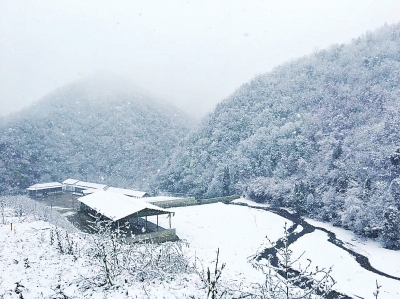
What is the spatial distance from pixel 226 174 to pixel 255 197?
7603 millimetres

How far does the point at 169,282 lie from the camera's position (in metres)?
9.58

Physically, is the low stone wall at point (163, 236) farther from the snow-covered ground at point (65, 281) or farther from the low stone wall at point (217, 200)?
the low stone wall at point (217, 200)

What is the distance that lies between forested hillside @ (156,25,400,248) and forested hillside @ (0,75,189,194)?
1845 cm

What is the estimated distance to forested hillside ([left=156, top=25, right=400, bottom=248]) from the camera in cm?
2886

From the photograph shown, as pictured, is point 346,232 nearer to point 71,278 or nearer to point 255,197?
point 255,197

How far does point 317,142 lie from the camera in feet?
142

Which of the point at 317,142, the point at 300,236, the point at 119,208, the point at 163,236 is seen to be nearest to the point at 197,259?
the point at 163,236

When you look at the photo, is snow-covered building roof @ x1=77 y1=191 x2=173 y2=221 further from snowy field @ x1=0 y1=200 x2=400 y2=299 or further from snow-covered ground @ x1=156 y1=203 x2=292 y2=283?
snow-covered ground @ x1=156 y1=203 x2=292 y2=283

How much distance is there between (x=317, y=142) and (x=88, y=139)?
62.7 meters

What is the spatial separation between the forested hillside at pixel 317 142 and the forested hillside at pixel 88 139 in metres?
18.5

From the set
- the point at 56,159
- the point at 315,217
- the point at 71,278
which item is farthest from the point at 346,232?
the point at 56,159

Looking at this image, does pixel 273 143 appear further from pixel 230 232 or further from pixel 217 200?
pixel 230 232

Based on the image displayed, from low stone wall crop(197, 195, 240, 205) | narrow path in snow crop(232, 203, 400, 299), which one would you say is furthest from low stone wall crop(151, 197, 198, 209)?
narrow path in snow crop(232, 203, 400, 299)

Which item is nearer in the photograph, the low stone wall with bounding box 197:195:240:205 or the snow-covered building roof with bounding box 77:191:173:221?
the snow-covered building roof with bounding box 77:191:173:221
